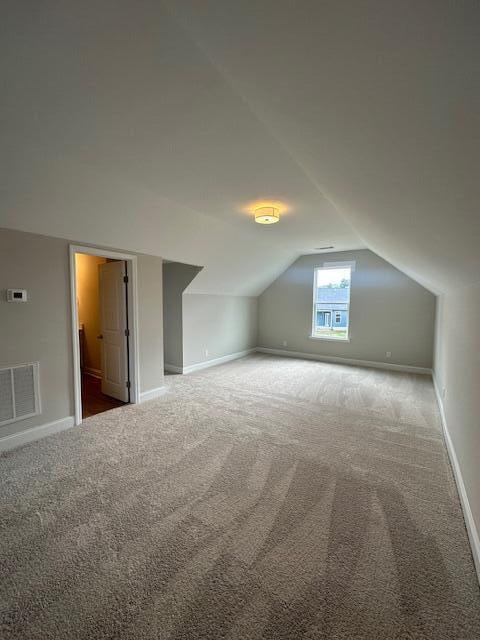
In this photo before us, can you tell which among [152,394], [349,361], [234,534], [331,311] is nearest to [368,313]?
[331,311]

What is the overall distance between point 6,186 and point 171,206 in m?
1.45

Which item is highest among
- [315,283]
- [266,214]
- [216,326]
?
[266,214]

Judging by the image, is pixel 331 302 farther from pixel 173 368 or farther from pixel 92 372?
pixel 92 372

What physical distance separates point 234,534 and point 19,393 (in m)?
2.45

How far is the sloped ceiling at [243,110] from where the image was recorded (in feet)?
2.09

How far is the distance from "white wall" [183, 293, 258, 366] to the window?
1692 millimetres

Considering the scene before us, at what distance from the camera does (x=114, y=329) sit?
406cm

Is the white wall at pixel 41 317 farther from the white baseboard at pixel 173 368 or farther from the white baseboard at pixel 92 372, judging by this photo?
the white baseboard at pixel 173 368

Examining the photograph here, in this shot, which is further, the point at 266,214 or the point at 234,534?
the point at 266,214

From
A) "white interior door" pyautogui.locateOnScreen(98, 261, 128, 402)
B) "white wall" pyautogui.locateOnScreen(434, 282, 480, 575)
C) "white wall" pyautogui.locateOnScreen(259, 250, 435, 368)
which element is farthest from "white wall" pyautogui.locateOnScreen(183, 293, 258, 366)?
"white wall" pyautogui.locateOnScreen(434, 282, 480, 575)

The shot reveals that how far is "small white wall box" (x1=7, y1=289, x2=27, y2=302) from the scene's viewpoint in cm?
261

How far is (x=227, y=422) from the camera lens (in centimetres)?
334

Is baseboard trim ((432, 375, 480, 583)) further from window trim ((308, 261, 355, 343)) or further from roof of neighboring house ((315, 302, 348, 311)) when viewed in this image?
roof of neighboring house ((315, 302, 348, 311))

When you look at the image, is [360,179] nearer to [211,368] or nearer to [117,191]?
[117,191]
